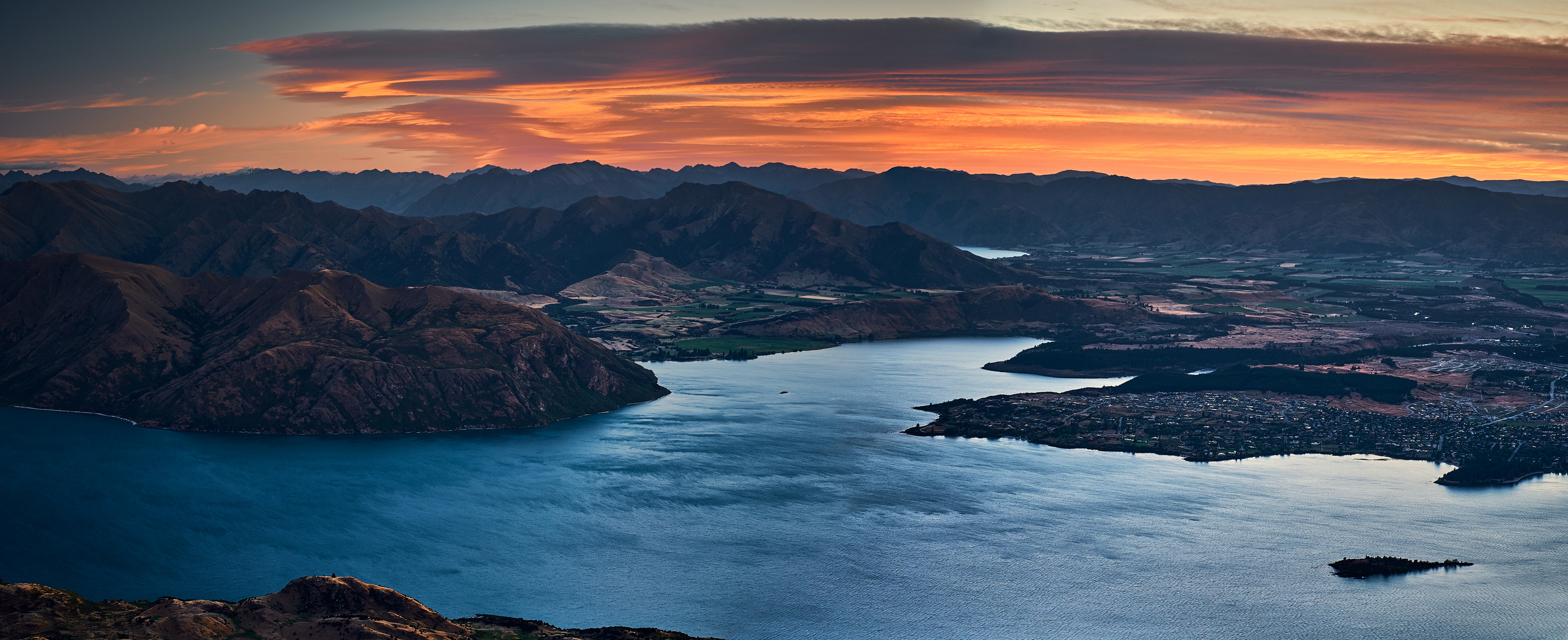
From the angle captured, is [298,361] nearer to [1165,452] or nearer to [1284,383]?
[1165,452]

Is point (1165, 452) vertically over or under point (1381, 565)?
over

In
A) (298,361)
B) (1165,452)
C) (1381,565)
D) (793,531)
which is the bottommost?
(1381,565)

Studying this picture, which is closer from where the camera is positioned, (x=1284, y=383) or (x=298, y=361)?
(x=298, y=361)

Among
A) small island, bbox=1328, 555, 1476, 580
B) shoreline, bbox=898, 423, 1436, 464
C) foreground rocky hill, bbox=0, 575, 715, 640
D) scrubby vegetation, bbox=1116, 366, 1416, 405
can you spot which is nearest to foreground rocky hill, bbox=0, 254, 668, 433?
shoreline, bbox=898, 423, 1436, 464

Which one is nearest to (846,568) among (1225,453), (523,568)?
(523,568)

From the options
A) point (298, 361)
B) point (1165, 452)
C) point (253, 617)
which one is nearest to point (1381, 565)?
point (1165, 452)
